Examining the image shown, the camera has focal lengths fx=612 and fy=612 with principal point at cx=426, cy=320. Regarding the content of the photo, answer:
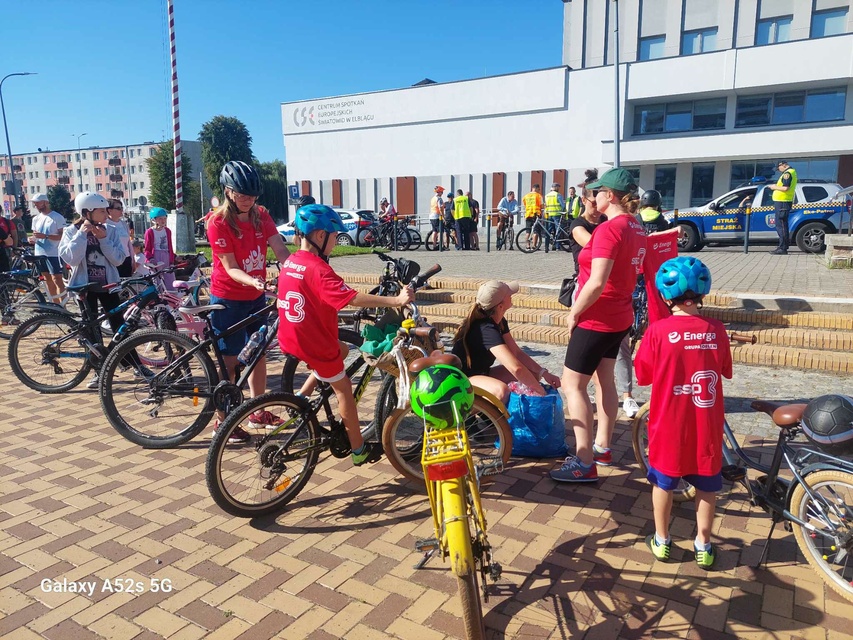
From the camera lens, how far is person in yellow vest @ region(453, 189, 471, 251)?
58.0ft

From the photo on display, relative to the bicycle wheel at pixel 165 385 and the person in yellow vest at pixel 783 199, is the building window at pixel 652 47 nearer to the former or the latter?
the person in yellow vest at pixel 783 199

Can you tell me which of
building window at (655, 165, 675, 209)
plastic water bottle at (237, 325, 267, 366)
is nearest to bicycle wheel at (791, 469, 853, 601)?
plastic water bottle at (237, 325, 267, 366)

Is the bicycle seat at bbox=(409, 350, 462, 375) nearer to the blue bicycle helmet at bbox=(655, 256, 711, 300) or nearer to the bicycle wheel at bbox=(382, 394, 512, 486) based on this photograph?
the bicycle wheel at bbox=(382, 394, 512, 486)

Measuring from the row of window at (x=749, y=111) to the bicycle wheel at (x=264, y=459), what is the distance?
92.2 feet

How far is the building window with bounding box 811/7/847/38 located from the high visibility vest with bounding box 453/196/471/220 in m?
23.5

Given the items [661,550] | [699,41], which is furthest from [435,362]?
[699,41]

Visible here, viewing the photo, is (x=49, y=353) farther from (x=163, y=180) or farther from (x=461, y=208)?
(x=163, y=180)

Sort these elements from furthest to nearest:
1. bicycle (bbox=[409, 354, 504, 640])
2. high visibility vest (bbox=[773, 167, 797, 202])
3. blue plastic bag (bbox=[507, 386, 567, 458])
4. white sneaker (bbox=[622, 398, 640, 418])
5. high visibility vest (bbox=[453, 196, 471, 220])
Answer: high visibility vest (bbox=[453, 196, 471, 220])
high visibility vest (bbox=[773, 167, 797, 202])
white sneaker (bbox=[622, 398, 640, 418])
blue plastic bag (bbox=[507, 386, 567, 458])
bicycle (bbox=[409, 354, 504, 640])

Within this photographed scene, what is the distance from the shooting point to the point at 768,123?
2586 centimetres

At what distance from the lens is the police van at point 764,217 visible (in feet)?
46.0

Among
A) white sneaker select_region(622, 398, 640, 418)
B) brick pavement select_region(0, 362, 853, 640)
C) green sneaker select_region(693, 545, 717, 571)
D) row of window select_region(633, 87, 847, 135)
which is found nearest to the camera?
brick pavement select_region(0, 362, 853, 640)

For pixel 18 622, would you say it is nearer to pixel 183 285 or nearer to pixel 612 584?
pixel 612 584

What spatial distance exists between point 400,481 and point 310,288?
146 cm

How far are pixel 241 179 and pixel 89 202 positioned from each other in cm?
256
